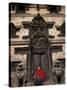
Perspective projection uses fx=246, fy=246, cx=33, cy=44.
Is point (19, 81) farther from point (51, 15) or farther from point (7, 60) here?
point (51, 15)

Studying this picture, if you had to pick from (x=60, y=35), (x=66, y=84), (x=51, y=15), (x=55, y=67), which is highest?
(x=51, y=15)

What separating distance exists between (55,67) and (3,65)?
38 cm

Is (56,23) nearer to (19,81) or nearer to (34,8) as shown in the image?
(34,8)

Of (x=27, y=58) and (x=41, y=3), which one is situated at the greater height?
(x=41, y=3)

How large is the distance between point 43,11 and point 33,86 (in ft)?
1.76

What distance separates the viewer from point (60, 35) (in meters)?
1.79

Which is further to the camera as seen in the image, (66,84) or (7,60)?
(66,84)

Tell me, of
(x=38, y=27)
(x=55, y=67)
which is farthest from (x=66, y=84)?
(x=38, y=27)

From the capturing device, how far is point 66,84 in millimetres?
1789

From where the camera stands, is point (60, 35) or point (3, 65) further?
point (60, 35)

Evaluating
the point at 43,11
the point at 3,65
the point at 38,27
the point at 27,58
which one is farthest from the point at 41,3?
the point at 3,65

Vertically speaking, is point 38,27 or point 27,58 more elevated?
point 38,27

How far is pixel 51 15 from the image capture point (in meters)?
1.77

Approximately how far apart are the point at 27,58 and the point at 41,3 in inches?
15.9
